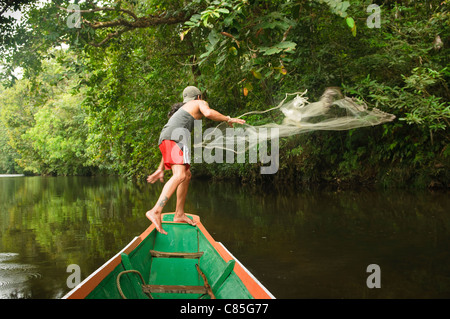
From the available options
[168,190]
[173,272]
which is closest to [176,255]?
[173,272]

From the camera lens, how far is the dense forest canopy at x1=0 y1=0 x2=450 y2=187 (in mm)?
8773

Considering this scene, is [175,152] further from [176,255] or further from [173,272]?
[173,272]

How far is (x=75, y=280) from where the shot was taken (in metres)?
5.24

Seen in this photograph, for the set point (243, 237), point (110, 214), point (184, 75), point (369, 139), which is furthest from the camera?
point (369, 139)

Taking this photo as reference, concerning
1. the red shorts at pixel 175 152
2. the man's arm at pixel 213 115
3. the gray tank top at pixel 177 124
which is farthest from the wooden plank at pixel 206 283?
the man's arm at pixel 213 115

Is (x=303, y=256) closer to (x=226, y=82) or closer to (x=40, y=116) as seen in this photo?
(x=226, y=82)

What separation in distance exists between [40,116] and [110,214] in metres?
33.6

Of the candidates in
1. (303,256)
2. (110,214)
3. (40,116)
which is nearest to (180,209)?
(303,256)

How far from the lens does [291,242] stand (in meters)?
7.46

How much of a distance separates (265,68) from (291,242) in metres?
3.69

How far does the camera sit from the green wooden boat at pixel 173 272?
2929mm

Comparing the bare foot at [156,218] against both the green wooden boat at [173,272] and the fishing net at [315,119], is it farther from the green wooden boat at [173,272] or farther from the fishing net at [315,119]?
the fishing net at [315,119]
